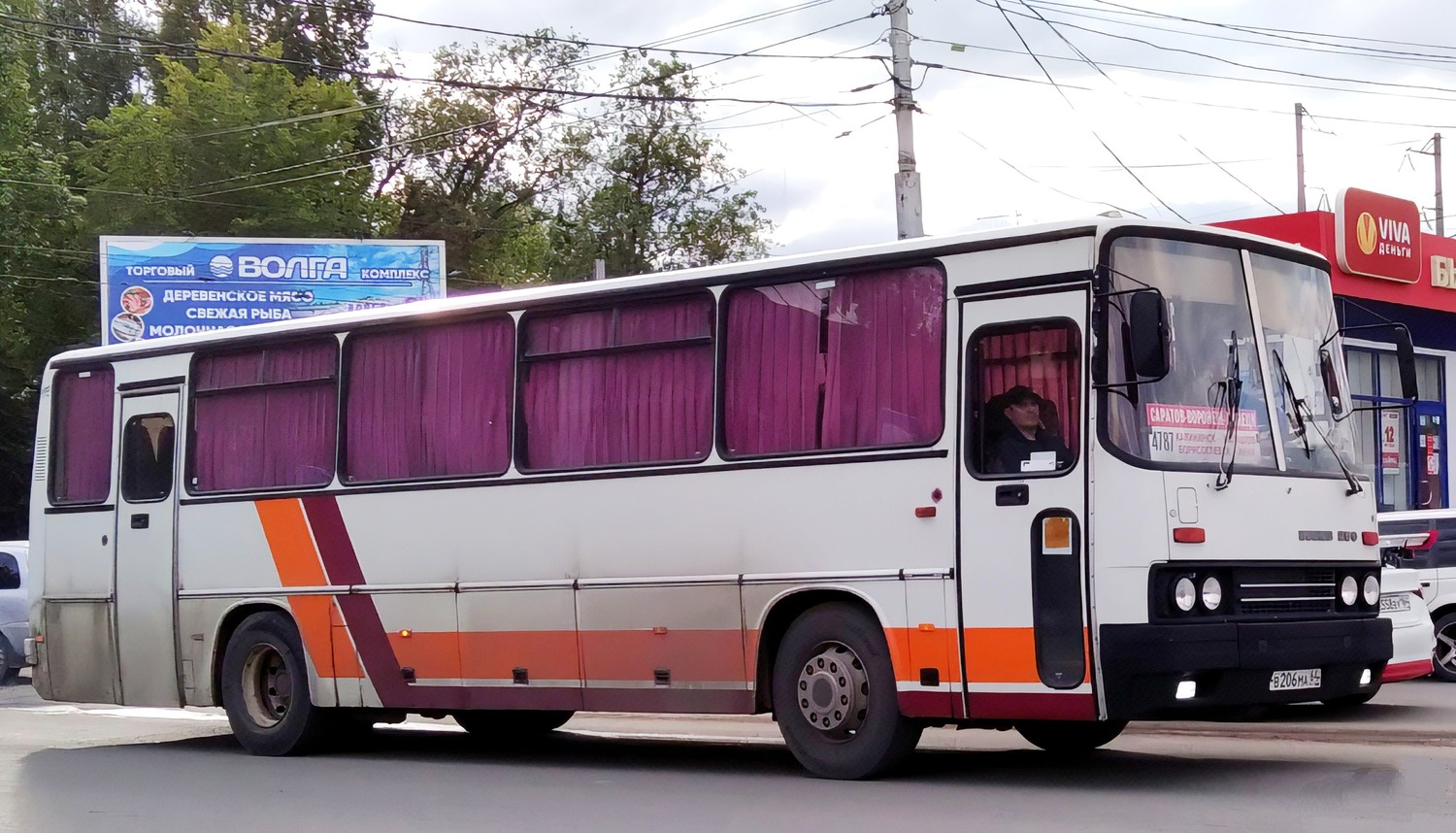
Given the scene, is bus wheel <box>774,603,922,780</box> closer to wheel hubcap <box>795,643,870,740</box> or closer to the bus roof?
wheel hubcap <box>795,643,870,740</box>

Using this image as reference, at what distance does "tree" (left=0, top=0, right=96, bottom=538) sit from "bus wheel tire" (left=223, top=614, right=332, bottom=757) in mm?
33403

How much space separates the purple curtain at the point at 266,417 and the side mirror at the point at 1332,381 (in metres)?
7.14

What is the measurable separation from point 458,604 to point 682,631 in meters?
2.11

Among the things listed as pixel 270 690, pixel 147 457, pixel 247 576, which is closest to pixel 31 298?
pixel 147 457

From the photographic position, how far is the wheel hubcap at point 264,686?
1373cm

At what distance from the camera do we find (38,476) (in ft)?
50.1

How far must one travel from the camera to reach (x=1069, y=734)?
1128cm

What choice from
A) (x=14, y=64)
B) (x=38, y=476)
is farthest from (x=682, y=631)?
(x=14, y=64)

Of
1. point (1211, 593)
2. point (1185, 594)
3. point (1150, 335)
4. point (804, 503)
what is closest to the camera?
point (1150, 335)

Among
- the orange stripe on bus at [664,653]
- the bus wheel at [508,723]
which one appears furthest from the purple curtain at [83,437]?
the orange stripe on bus at [664,653]

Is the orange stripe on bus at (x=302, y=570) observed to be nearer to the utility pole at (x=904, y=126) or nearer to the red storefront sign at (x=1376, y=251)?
the utility pole at (x=904, y=126)

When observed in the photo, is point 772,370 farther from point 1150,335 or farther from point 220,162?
point 220,162

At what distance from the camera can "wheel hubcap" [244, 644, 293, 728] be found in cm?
1373

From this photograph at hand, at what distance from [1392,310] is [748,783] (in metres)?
20.4
